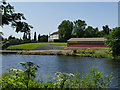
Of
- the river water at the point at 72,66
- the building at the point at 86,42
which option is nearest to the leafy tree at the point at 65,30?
the building at the point at 86,42

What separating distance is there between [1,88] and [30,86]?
A: 1441 millimetres

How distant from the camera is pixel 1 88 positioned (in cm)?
845

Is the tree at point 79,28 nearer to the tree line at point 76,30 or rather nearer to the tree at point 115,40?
the tree line at point 76,30

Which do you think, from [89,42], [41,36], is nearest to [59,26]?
[41,36]

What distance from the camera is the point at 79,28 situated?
335ft

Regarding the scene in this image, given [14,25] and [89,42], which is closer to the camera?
[14,25]

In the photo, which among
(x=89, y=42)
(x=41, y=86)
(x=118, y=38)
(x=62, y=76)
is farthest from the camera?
(x=89, y=42)

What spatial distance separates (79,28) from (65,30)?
325 inches

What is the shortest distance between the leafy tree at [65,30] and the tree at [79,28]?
3.85 meters

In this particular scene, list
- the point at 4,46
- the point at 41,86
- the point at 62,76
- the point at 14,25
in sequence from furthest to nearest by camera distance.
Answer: the point at 41,86
the point at 62,76
the point at 14,25
the point at 4,46

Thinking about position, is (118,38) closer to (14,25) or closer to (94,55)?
(94,55)

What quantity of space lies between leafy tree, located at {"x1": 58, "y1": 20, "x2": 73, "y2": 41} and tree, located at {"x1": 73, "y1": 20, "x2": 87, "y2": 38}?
3.85 meters

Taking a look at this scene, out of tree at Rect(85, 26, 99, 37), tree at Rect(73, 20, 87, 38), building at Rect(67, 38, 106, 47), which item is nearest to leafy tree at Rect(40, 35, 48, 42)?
tree at Rect(73, 20, 87, 38)

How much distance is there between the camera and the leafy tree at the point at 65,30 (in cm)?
10275
